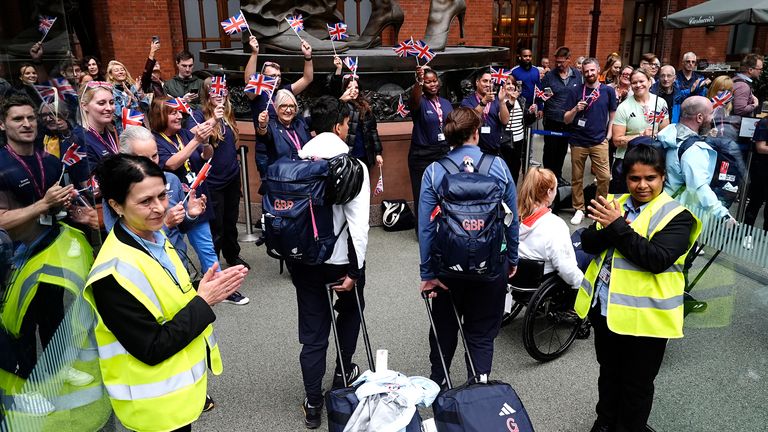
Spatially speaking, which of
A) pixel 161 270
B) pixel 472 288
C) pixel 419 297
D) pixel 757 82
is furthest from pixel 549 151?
pixel 161 270

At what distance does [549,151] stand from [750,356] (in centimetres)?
545

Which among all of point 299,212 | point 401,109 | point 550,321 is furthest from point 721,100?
point 401,109

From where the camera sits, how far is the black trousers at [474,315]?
324 centimetres

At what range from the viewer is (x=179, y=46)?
1289 cm

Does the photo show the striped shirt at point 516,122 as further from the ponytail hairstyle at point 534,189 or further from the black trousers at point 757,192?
the black trousers at point 757,192

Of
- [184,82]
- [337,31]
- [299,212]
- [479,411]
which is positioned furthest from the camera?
[184,82]

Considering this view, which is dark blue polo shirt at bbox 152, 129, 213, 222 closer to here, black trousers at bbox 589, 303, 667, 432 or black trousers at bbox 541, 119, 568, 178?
black trousers at bbox 589, 303, 667, 432

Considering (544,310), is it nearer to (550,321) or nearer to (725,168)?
(550,321)

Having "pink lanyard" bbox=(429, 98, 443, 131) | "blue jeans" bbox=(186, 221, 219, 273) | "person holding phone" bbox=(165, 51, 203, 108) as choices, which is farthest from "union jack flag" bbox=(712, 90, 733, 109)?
"person holding phone" bbox=(165, 51, 203, 108)

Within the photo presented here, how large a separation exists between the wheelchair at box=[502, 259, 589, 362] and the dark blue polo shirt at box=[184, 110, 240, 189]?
2.61 metres

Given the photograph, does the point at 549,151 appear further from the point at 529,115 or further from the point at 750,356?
the point at 750,356

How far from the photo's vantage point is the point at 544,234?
396 centimetres

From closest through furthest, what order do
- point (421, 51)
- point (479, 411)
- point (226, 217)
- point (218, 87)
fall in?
point (479, 411) → point (218, 87) → point (226, 217) → point (421, 51)

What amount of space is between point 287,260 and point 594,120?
502 centimetres
